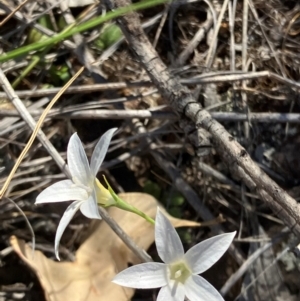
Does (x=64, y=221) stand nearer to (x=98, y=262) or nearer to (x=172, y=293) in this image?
(x=172, y=293)

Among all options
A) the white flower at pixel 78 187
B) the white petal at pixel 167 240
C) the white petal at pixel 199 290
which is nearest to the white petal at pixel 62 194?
the white flower at pixel 78 187

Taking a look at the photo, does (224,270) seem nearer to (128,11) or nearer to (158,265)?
(158,265)

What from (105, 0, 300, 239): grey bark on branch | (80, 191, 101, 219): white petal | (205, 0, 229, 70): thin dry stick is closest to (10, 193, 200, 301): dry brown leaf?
(105, 0, 300, 239): grey bark on branch

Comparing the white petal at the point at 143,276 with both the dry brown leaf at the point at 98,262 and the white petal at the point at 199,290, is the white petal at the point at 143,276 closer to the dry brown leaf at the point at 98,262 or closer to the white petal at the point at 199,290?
the white petal at the point at 199,290

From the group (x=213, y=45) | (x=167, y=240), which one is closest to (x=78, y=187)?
(x=167, y=240)

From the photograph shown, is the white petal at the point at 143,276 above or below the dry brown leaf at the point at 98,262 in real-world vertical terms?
above
